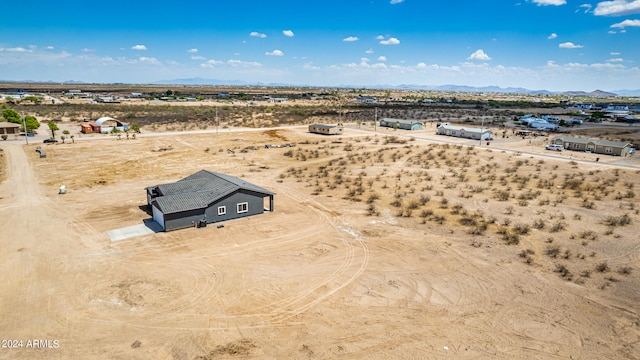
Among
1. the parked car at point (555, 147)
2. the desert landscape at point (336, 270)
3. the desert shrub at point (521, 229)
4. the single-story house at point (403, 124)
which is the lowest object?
the desert landscape at point (336, 270)

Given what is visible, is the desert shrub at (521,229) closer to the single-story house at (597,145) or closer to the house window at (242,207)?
the house window at (242,207)

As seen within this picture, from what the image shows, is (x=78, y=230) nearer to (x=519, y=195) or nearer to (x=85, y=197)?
(x=85, y=197)

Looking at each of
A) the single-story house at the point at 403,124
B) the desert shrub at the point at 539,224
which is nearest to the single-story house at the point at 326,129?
the single-story house at the point at 403,124

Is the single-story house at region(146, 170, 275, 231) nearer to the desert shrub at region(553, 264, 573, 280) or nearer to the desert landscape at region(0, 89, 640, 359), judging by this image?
the desert landscape at region(0, 89, 640, 359)

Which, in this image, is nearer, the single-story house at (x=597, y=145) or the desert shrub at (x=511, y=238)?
the desert shrub at (x=511, y=238)

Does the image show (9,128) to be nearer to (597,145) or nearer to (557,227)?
(557,227)

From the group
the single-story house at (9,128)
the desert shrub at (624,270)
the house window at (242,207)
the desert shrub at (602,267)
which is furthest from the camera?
the single-story house at (9,128)
